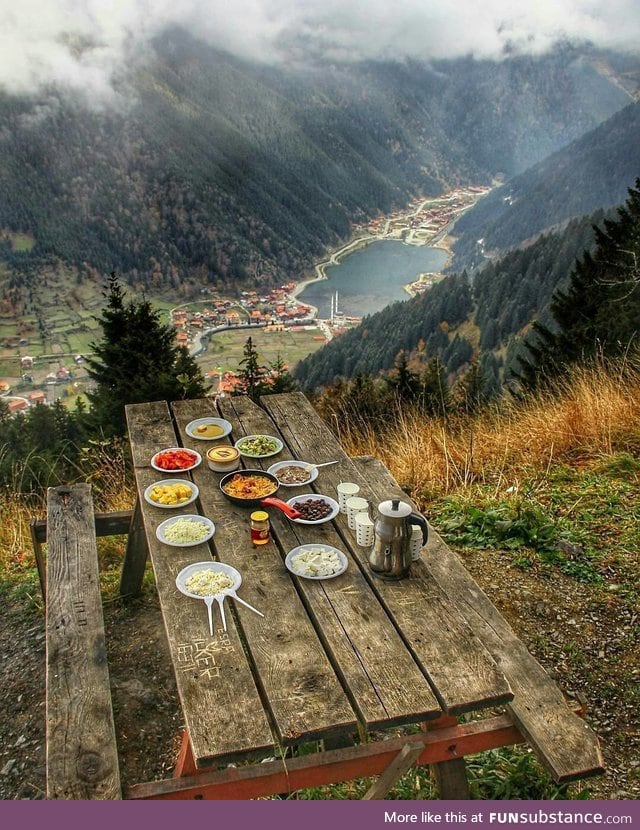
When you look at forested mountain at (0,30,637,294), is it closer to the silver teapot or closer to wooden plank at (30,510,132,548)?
wooden plank at (30,510,132,548)

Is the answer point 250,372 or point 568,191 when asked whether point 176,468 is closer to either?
point 250,372

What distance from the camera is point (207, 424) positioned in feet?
10.1

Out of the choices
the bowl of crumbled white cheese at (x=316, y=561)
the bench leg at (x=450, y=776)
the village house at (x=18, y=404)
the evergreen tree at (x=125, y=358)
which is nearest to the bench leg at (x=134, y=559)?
the bowl of crumbled white cheese at (x=316, y=561)

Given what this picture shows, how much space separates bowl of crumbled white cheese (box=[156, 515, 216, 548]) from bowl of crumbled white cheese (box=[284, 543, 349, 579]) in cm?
31

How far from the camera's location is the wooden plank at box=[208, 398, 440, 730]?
60.2 inches

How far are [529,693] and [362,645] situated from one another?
1.92 feet

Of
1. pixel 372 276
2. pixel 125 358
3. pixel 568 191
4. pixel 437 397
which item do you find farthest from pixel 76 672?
pixel 568 191

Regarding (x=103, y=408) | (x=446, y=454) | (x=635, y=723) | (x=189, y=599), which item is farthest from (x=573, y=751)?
(x=103, y=408)

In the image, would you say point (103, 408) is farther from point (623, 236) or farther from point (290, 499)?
point (290, 499)

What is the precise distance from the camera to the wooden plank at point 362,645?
1.53m

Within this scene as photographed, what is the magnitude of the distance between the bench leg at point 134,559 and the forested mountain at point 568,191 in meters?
116

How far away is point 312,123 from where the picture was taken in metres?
172

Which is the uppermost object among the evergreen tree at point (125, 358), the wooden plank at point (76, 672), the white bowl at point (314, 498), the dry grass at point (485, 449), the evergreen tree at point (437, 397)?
the white bowl at point (314, 498)

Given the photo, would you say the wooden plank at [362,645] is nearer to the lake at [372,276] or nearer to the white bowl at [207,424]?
the white bowl at [207,424]
